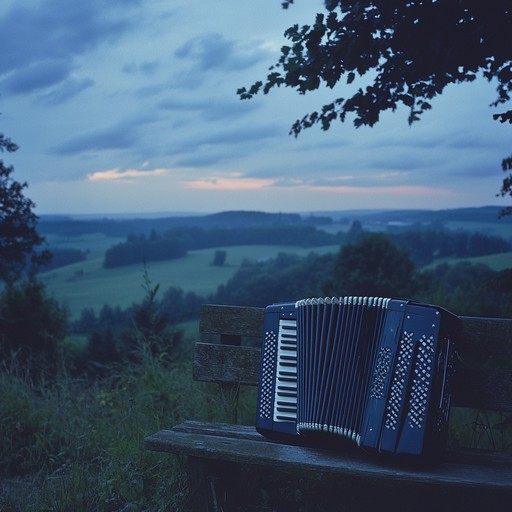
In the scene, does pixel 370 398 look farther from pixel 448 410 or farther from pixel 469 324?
pixel 469 324

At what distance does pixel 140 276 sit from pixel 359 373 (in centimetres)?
6737

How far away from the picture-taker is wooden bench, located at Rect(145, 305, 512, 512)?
257cm

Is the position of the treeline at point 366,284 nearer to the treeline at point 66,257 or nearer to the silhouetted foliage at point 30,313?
the silhouetted foliage at point 30,313

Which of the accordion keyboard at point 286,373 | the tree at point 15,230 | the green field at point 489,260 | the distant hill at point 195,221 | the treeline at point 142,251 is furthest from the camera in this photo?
the distant hill at point 195,221

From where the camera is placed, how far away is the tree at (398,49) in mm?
3623

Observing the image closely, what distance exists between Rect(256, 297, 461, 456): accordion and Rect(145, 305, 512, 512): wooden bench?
12cm

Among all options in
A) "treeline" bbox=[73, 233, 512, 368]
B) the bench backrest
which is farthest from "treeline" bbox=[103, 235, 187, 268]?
the bench backrest

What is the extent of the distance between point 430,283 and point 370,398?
3323 centimetres

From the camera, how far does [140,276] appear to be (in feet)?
225

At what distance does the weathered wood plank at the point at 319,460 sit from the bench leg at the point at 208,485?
0.38 ft

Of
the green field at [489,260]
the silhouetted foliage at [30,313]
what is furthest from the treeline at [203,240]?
the silhouetted foliage at [30,313]

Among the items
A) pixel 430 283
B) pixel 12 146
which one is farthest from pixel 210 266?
pixel 12 146

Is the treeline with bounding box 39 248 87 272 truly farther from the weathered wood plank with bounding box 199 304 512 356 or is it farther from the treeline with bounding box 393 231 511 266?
the weathered wood plank with bounding box 199 304 512 356

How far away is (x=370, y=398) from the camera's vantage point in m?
2.66
